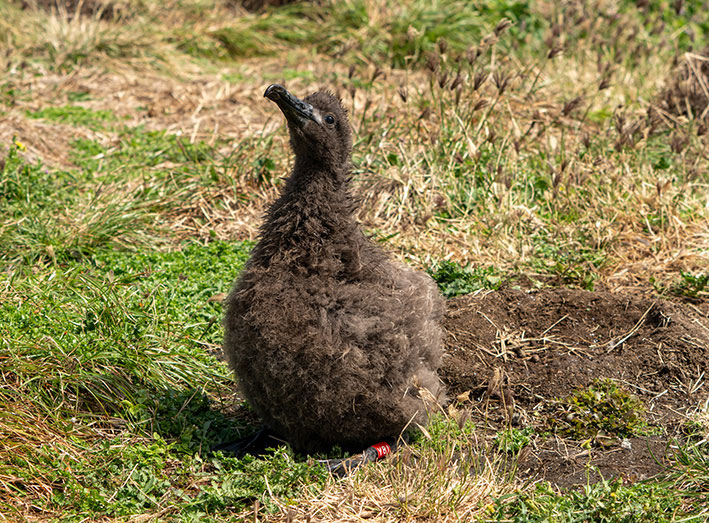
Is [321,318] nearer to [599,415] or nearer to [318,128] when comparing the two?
[318,128]

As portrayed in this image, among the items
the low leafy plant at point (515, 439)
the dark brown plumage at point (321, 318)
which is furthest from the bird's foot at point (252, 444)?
the low leafy plant at point (515, 439)

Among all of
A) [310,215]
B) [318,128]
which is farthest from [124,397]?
[318,128]

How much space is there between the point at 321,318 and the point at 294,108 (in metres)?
0.95

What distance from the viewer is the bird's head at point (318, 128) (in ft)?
11.7

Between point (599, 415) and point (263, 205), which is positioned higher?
point (263, 205)

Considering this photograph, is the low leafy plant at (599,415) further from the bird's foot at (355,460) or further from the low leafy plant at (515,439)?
the bird's foot at (355,460)

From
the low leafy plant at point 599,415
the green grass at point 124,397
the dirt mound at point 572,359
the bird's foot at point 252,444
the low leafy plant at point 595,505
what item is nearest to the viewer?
the low leafy plant at point 595,505

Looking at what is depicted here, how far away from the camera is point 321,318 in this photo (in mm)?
3537

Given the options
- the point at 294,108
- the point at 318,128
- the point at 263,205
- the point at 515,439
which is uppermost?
the point at 294,108

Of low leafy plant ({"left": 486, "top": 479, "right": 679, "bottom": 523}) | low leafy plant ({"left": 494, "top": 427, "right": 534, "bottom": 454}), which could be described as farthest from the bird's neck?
low leafy plant ({"left": 486, "top": 479, "right": 679, "bottom": 523})

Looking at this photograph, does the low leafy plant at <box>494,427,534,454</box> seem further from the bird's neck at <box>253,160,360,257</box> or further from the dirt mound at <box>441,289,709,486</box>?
the bird's neck at <box>253,160,360,257</box>

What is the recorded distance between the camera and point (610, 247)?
585 cm

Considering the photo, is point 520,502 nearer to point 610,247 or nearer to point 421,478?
Answer: point 421,478

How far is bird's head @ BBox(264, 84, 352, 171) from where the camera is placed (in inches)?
140
